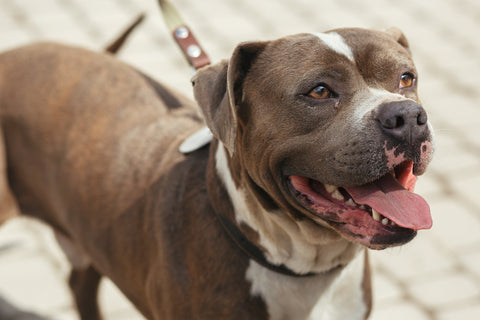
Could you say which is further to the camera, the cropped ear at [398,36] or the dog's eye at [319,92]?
the cropped ear at [398,36]

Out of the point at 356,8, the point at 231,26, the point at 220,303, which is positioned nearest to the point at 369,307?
the point at 220,303

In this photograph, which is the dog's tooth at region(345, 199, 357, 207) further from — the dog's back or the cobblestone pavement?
the cobblestone pavement

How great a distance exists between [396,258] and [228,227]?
202 centimetres

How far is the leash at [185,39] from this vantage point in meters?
3.30

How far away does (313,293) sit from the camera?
115 inches

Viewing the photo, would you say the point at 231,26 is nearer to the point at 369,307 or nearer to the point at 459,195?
the point at 459,195

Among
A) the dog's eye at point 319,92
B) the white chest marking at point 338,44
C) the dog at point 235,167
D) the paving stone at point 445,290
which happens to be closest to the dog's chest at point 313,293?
the dog at point 235,167

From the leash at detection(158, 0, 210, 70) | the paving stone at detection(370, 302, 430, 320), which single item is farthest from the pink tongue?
the paving stone at detection(370, 302, 430, 320)

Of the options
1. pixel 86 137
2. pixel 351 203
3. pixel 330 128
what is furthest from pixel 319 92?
pixel 86 137

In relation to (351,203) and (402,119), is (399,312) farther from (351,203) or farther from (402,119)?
(402,119)

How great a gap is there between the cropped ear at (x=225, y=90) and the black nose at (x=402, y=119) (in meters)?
0.52

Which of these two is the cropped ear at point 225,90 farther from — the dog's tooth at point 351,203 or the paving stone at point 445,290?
the paving stone at point 445,290

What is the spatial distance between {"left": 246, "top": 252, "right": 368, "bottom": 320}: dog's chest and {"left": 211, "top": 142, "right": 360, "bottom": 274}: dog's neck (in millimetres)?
65

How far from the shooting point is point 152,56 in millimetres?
6449
